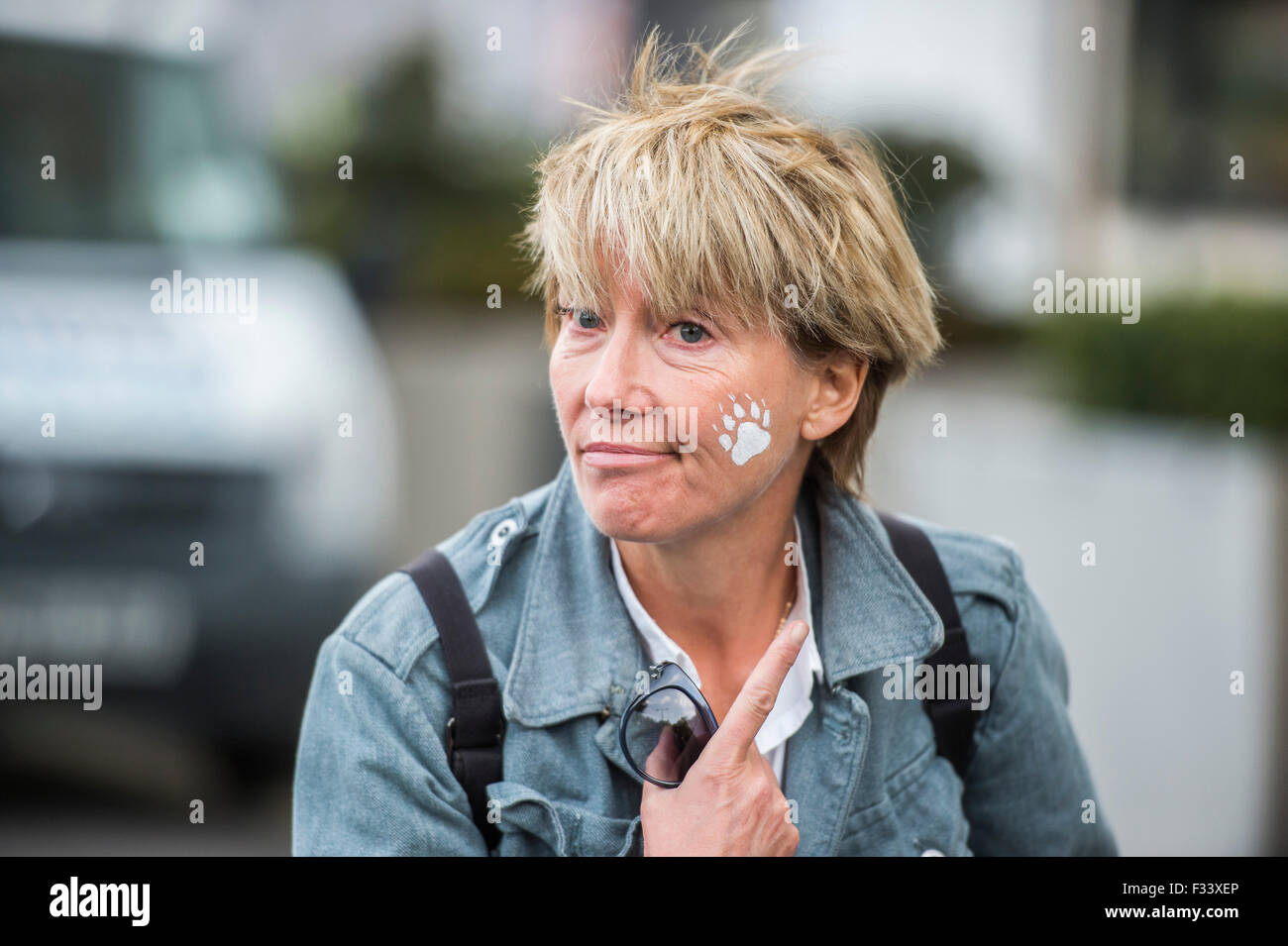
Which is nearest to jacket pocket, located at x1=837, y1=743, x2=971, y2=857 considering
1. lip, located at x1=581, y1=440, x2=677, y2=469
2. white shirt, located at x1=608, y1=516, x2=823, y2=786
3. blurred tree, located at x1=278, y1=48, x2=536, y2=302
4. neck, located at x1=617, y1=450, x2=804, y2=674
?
white shirt, located at x1=608, y1=516, x2=823, y2=786

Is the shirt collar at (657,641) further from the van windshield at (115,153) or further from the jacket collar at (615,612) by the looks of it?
the van windshield at (115,153)

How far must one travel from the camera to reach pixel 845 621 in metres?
2.05

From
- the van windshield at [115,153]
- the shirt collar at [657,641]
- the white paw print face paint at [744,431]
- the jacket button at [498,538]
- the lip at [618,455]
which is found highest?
the van windshield at [115,153]

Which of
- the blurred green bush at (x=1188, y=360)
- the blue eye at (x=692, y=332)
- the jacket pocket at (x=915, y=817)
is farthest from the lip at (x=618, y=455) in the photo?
the blurred green bush at (x=1188, y=360)

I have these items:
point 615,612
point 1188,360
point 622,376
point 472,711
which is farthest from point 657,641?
point 1188,360

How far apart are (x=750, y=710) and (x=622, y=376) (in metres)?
0.47

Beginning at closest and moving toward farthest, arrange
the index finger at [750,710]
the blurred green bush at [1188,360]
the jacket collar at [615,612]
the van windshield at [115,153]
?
the index finger at [750,710] < the jacket collar at [615,612] < the blurred green bush at [1188,360] < the van windshield at [115,153]

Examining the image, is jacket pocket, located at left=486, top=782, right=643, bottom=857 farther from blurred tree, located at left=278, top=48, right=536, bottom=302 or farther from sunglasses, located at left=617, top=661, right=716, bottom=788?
blurred tree, located at left=278, top=48, right=536, bottom=302

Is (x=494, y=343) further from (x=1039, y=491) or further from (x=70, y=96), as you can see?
(x=1039, y=491)

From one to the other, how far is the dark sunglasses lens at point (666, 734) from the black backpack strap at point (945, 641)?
1.39ft

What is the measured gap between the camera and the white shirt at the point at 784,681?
1994mm

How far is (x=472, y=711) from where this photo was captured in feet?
6.21

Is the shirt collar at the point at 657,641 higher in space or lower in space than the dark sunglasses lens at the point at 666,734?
higher

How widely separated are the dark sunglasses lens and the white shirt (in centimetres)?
11
